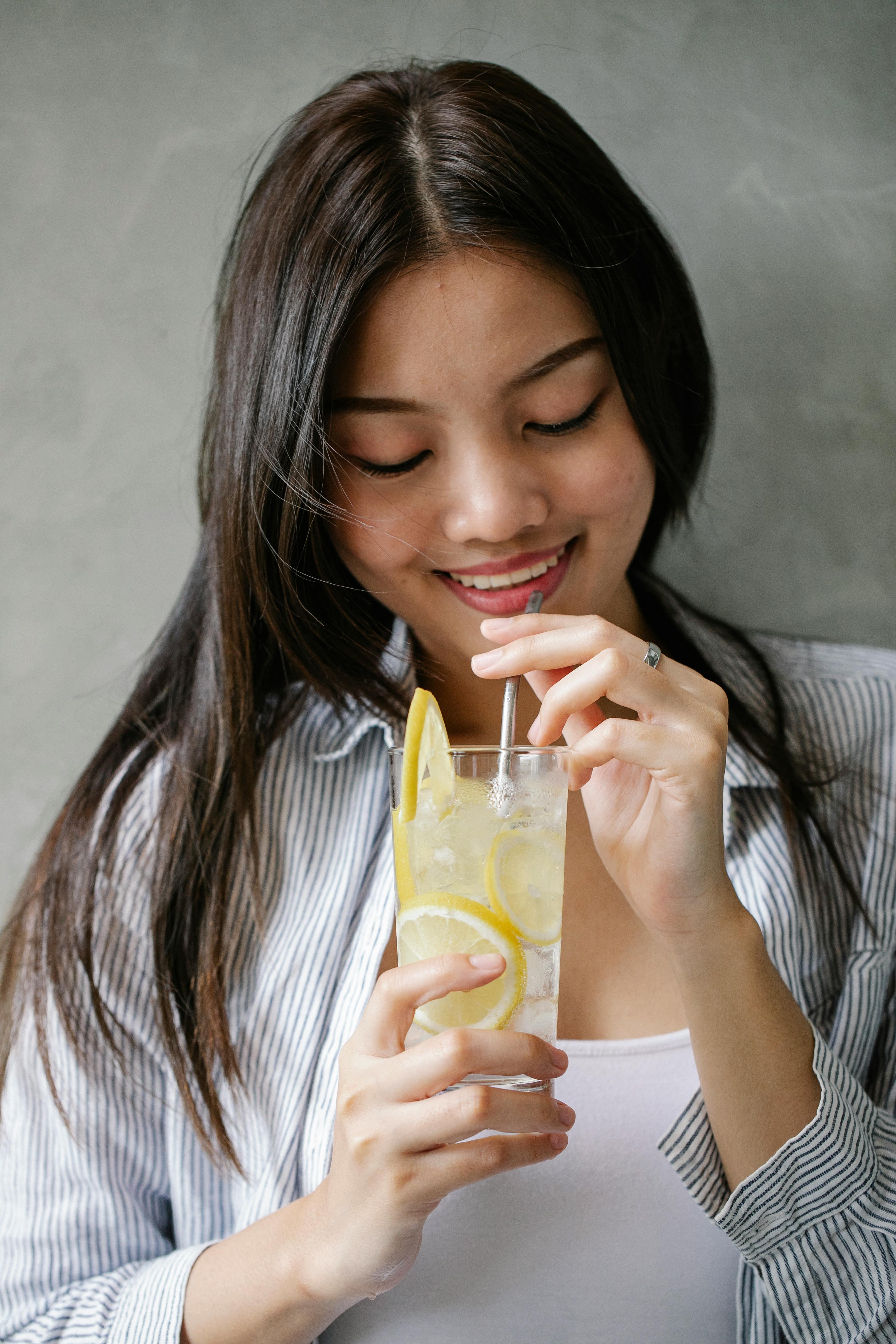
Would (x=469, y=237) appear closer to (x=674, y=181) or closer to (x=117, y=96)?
(x=674, y=181)

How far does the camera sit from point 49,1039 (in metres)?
1.72

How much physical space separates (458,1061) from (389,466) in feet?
2.70

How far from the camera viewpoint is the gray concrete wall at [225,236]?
6.64 ft

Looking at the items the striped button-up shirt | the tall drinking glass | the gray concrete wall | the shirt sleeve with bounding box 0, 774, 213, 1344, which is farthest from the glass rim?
the gray concrete wall

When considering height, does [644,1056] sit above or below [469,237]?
below

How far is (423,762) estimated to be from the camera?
1212 millimetres

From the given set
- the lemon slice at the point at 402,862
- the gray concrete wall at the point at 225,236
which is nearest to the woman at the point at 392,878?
the lemon slice at the point at 402,862

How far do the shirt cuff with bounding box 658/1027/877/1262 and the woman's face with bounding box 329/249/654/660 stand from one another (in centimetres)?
77

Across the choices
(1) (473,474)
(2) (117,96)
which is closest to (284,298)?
(1) (473,474)

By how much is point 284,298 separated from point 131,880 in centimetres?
95

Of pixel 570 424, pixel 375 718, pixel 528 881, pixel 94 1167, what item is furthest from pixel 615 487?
pixel 94 1167

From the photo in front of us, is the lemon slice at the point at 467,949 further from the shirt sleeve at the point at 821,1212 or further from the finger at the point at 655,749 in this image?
the shirt sleeve at the point at 821,1212

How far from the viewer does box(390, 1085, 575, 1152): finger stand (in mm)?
1133

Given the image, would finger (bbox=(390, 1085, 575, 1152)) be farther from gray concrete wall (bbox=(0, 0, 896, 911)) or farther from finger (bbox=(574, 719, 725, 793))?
gray concrete wall (bbox=(0, 0, 896, 911))
